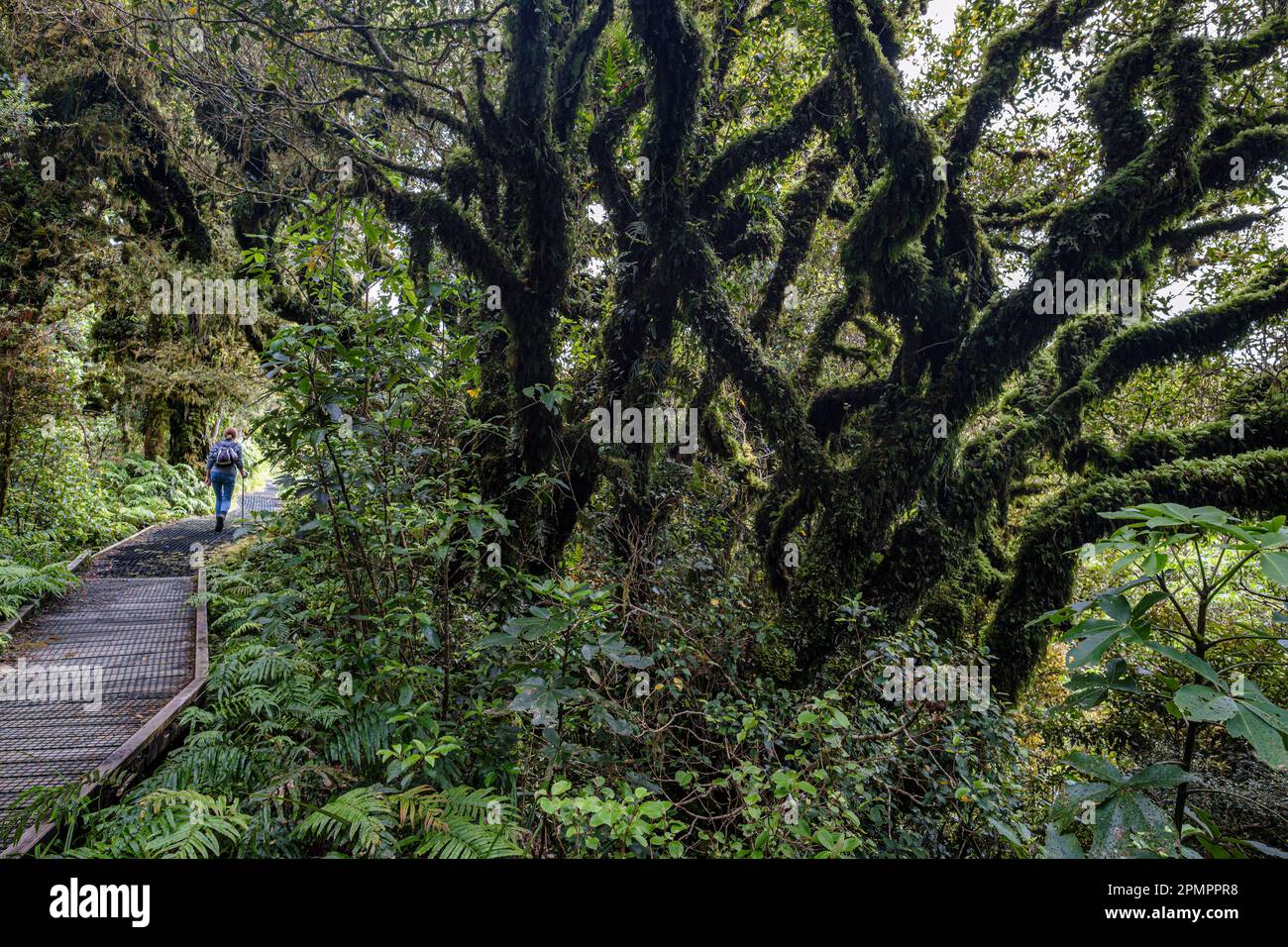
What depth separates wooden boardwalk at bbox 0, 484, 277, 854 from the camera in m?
4.40

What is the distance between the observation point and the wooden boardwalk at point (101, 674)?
4402 millimetres

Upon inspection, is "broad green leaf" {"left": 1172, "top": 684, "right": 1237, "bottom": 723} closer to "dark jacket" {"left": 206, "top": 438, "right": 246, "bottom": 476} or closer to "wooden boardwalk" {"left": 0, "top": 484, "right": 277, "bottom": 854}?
"wooden boardwalk" {"left": 0, "top": 484, "right": 277, "bottom": 854}

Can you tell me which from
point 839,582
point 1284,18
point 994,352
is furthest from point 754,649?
point 1284,18

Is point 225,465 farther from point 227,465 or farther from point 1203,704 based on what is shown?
point 1203,704

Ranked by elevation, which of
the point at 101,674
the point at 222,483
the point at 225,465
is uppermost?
the point at 225,465

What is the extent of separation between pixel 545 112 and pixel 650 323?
2.30 m

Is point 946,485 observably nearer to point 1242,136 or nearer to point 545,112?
point 1242,136

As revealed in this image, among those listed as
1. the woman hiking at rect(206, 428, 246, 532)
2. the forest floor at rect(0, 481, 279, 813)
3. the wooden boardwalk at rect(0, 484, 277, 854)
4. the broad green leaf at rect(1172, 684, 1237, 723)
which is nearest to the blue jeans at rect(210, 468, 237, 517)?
the woman hiking at rect(206, 428, 246, 532)

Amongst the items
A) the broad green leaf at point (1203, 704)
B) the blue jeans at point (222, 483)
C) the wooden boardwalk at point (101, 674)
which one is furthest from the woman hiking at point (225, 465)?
the broad green leaf at point (1203, 704)

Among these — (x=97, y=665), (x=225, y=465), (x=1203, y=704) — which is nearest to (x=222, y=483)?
(x=225, y=465)

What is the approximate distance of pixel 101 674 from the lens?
5.81m

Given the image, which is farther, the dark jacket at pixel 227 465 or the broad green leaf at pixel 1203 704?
the dark jacket at pixel 227 465

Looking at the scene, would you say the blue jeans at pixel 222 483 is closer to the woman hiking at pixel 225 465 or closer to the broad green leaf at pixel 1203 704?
the woman hiking at pixel 225 465

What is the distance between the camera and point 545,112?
571 cm
